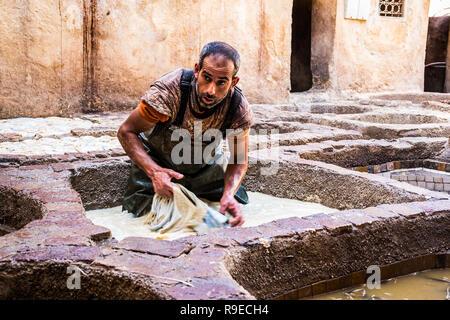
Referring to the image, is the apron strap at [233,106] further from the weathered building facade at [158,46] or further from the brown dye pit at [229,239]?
the weathered building facade at [158,46]

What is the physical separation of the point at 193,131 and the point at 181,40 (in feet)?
17.3

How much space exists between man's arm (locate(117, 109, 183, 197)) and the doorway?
11.1 meters

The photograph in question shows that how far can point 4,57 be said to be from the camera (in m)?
6.92

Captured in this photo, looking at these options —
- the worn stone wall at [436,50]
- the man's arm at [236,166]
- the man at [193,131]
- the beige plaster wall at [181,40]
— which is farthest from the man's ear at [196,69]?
the worn stone wall at [436,50]

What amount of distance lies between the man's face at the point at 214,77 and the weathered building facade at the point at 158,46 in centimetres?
469

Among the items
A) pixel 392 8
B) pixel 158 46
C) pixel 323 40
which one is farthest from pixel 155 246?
pixel 392 8

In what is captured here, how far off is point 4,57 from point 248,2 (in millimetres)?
4310

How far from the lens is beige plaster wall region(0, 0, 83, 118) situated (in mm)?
6926

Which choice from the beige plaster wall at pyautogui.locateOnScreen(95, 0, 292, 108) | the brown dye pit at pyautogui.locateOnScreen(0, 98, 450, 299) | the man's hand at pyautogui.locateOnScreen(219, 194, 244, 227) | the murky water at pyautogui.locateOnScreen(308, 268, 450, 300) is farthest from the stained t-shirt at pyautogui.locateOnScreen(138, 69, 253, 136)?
the beige plaster wall at pyautogui.locateOnScreen(95, 0, 292, 108)

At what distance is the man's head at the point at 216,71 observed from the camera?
10.2ft

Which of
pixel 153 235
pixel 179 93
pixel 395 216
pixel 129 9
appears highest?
pixel 129 9

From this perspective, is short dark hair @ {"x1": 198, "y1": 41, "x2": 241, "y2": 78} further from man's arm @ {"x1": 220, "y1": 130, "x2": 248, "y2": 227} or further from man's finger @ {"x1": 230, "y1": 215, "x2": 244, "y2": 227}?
man's finger @ {"x1": 230, "y1": 215, "x2": 244, "y2": 227}
